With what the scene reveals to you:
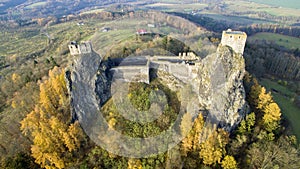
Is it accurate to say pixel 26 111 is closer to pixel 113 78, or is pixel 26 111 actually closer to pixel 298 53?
pixel 113 78

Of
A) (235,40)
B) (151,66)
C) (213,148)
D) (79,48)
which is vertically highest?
(235,40)

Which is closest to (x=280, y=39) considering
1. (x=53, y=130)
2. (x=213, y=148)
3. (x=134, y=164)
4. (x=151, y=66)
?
(x=151, y=66)

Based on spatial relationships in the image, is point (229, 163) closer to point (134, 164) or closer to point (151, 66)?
point (134, 164)

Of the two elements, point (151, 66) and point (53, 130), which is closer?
point (53, 130)

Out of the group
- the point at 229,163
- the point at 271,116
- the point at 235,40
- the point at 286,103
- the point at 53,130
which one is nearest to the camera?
the point at 229,163

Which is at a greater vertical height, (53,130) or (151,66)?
(151,66)

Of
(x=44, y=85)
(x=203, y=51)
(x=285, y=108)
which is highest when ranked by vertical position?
(x=203, y=51)

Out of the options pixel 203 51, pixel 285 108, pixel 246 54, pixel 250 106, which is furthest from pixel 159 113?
pixel 246 54
